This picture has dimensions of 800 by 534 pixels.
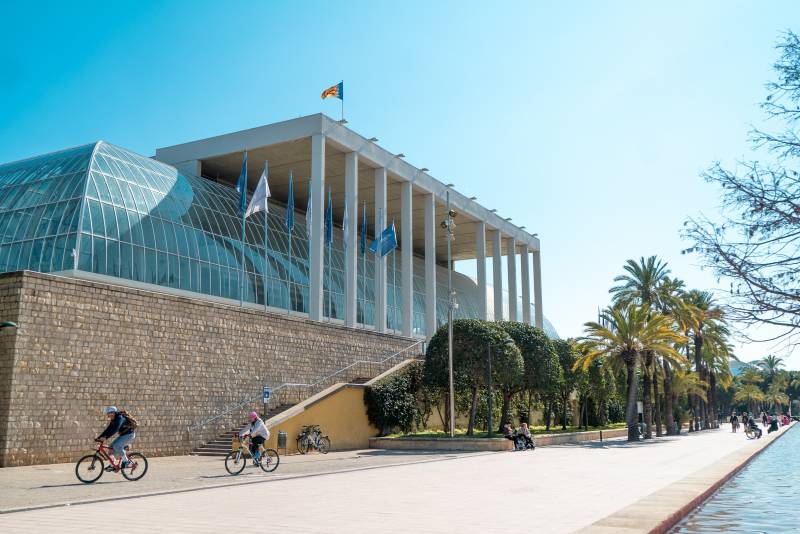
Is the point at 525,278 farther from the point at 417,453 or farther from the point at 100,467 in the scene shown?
the point at 100,467

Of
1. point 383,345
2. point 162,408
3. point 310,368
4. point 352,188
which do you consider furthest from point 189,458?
point 352,188

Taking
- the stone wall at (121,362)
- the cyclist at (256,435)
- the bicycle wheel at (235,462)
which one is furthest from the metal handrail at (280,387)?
the cyclist at (256,435)

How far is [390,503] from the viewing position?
1331 centimetres

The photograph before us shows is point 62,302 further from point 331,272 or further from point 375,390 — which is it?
point 331,272

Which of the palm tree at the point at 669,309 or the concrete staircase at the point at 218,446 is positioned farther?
the palm tree at the point at 669,309

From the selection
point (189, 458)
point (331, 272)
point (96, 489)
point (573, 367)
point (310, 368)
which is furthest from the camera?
point (331, 272)

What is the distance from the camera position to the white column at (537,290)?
72.2 m

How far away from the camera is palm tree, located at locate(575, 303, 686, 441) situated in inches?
1753

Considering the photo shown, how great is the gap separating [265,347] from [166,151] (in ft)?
77.0

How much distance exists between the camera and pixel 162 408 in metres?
27.2

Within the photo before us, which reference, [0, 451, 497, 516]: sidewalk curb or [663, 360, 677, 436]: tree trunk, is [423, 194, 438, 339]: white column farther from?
[0, 451, 497, 516]: sidewalk curb

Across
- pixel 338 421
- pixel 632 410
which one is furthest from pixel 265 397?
pixel 632 410

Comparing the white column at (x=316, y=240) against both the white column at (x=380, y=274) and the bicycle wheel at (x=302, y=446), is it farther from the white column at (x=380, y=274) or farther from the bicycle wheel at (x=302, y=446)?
the bicycle wheel at (x=302, y=446)

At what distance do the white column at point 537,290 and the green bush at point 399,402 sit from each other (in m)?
33.7
